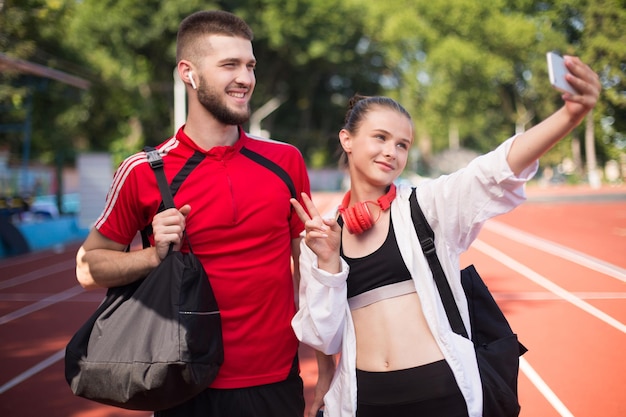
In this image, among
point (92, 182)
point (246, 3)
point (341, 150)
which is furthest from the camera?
point (246, 3)

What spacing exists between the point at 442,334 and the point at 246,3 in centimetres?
3347

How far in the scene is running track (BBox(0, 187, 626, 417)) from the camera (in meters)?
4.93

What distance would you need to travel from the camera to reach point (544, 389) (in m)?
5.03

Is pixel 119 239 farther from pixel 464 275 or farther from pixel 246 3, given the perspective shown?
pixel 246 3

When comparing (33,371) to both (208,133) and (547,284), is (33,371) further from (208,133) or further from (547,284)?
(547,284)

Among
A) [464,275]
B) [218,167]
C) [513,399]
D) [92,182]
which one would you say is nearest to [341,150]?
[218,167]

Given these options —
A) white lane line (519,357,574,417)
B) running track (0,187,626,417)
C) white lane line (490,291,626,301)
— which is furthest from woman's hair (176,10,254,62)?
white lane line (490,291,626,301)

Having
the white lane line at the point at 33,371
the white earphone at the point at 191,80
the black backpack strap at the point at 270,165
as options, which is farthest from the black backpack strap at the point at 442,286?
the white lane line at the point at 33,371

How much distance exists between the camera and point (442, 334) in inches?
82.5

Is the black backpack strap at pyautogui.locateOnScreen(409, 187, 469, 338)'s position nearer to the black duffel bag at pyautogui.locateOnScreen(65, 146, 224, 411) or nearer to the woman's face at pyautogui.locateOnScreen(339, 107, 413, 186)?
the woman's face at pyautogui.locateOnScreen(339, 107, 413, 186)

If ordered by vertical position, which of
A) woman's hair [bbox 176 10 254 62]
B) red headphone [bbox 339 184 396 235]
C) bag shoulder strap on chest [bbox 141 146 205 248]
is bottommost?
red headphone [bbox 339 184 396 235]

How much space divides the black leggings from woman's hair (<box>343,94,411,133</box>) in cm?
94

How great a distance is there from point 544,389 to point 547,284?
453cm

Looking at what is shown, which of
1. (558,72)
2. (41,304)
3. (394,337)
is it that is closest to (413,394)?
(394,337)
